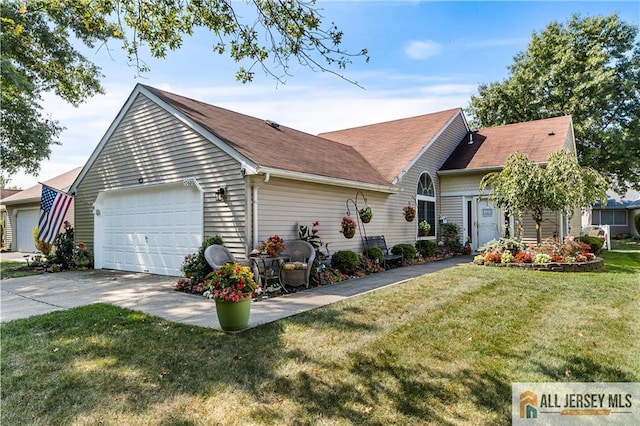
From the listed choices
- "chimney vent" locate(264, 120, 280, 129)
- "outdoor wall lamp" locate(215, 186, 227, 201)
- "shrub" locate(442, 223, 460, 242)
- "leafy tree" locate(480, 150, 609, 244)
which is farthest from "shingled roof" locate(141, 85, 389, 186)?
"shrub" locate(442, 223, 460, 242)

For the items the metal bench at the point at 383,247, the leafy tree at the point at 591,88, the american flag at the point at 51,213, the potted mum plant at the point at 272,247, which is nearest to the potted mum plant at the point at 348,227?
the metal bench at the point at 383,247

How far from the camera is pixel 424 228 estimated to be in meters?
13.4

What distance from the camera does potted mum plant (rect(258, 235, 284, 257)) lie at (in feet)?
24.7

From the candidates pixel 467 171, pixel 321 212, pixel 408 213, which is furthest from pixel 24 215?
pixel 467 171

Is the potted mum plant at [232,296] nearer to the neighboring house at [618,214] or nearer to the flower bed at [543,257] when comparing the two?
the flower bed at [543,257]

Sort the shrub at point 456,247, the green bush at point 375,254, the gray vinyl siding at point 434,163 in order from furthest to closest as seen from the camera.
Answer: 1. the shrub at point 456,247
2. the gray vinyl siding at point 434,163
3. the green bush at point 375,254

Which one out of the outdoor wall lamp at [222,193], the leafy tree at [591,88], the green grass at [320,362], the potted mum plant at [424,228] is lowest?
the green grass at [320,362]

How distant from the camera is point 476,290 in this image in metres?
7.04

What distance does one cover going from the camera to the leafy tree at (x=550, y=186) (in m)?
9.79

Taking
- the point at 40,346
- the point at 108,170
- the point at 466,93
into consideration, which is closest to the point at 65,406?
the point at 40,346

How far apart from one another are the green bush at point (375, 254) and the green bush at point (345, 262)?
122cm

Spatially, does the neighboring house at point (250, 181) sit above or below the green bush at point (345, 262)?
above

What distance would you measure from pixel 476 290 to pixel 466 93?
70.0 ft

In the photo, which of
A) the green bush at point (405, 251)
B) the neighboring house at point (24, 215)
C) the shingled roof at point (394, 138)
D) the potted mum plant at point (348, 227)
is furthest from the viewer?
the neighboring house at point (24, 215)
